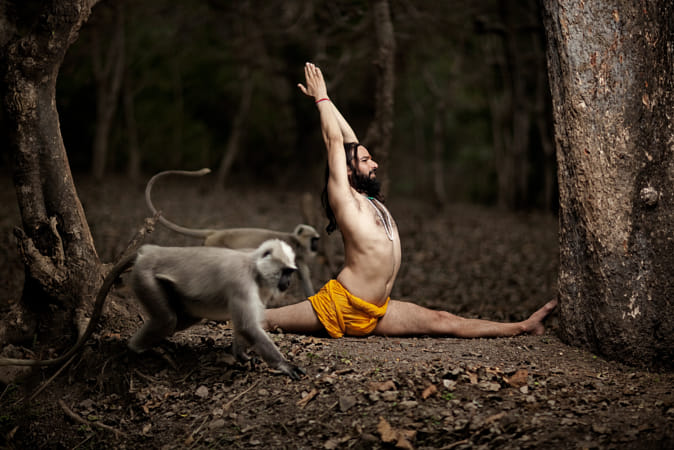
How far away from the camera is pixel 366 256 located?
4.34 m

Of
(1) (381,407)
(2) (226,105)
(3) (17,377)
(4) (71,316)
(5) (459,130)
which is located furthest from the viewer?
(5) (459,130)

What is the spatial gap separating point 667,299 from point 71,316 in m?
4.18

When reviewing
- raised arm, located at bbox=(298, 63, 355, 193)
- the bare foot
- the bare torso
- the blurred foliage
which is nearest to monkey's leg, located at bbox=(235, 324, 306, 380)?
the bare torso

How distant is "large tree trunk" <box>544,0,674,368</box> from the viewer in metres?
3.85

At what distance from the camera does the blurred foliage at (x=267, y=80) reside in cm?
1341

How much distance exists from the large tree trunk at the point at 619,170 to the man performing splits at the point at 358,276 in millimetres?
723

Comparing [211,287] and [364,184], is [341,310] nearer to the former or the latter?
[364,184]

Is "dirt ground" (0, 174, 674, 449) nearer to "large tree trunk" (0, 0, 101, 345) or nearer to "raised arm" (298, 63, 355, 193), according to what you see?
"large tree trunk" (0, 0, 101, 345)

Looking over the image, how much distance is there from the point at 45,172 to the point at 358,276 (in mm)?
2435

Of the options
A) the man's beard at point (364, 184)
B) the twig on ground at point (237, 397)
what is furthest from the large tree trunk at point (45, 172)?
the man's beard at point (364, 184)

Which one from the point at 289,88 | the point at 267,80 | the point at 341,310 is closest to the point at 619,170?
the point at 341,310

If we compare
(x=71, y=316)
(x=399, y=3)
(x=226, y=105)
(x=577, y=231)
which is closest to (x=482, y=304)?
(x=577, y=231)

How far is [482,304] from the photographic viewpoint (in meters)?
6.97

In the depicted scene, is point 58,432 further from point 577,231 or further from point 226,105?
point 226,105
